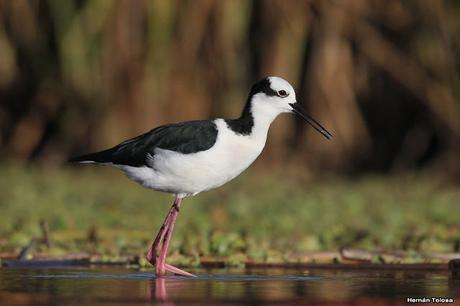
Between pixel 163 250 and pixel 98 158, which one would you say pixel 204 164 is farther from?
pixel 98 158

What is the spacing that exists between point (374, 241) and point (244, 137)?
4.89 feet

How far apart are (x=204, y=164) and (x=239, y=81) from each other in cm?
536

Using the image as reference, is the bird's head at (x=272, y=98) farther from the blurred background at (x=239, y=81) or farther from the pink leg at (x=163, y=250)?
the blurred background at (x=239, y=81)

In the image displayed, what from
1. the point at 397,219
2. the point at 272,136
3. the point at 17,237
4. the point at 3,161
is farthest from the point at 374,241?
the point at 3,161

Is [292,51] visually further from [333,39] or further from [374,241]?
[374,241]

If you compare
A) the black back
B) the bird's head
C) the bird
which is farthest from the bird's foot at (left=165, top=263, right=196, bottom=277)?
the bird's head

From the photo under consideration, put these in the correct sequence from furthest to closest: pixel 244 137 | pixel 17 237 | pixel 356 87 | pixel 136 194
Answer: pixel 356 87, pixel 136 194, pixel 17 237, pixel 244 137

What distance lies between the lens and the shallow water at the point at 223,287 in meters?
5.39

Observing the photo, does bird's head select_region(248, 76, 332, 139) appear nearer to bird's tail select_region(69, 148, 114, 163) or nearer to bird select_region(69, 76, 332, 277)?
bird select_region(69, 76, 332, 277)

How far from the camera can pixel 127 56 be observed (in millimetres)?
11977

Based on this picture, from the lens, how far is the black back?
7.11 metres

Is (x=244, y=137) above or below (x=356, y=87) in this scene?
below

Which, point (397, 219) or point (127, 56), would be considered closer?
point (397, 219)

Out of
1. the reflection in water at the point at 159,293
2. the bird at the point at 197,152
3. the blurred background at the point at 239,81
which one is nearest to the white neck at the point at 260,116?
the bird at the point at 197,152
